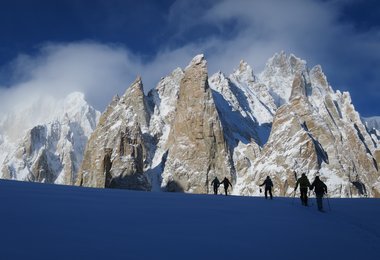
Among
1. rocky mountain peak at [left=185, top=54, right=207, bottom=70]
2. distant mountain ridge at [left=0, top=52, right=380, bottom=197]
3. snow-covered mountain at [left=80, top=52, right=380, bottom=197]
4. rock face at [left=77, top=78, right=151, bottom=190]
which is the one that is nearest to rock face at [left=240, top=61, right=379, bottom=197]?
snow-covered mountain at [left=80, top=52, right=380, bottom=197]

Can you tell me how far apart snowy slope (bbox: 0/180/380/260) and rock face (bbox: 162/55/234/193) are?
15063 cm

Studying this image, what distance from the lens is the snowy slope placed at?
36.7 ft

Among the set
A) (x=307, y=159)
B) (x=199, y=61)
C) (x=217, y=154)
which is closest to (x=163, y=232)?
(x=307, y=159)

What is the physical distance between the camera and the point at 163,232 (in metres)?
13.8

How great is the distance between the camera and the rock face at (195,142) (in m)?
173

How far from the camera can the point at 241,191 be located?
160875 mm

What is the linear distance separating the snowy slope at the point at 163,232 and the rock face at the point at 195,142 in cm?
15063

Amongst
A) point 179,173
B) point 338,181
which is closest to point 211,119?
point 179,173

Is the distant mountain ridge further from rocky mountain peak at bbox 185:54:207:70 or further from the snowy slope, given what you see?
the snowy slope

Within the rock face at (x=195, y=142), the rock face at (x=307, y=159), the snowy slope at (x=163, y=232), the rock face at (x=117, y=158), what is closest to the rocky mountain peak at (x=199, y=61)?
the rock face at (x=195, y=142)

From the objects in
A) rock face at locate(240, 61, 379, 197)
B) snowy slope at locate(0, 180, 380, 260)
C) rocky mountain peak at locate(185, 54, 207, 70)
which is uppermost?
rocky mountain peak at locate(185, 54, 207, 70)

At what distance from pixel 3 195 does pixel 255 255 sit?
11259 millimetres

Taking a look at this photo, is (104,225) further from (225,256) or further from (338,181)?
(338,181)

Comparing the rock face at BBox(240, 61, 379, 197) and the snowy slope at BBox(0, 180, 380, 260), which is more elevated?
the rock face at BBox(240, 61, 379, 197)
